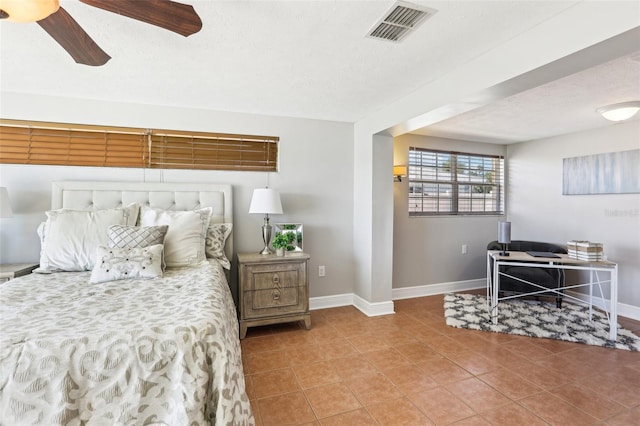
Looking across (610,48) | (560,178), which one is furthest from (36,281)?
(560,178)

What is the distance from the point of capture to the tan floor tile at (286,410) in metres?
1.77

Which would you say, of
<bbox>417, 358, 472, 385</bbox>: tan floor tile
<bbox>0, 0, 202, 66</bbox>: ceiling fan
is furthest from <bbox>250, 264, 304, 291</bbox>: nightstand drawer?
<bbox>0, 0, 202, 66</bbox>: ceiling fan

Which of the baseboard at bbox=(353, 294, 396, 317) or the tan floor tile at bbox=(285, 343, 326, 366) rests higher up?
the baseboard at bbox=(353, 294, 396, 317)

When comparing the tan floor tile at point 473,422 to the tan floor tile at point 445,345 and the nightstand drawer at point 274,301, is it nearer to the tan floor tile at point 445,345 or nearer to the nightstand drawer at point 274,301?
the tan floor tile at point 445,345

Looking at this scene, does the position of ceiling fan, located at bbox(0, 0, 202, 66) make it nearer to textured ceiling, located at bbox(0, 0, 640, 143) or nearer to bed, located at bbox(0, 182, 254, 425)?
textured ceiling, located at bbox(0, 0, 640, 143)

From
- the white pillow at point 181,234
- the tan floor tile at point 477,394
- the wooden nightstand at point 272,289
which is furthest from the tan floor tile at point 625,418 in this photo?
the white pillow at point 181,234

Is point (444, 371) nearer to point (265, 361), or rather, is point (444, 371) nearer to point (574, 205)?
point (265, 361)

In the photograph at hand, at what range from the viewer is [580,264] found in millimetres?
2936

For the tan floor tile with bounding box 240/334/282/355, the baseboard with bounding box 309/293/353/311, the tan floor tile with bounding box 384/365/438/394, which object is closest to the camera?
the tan floor tile with bounding box 384/365/438/394

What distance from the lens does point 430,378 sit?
2.20 meters

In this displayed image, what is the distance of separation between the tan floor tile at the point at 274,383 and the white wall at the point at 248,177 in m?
1.40

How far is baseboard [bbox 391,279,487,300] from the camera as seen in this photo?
4078 millimetres

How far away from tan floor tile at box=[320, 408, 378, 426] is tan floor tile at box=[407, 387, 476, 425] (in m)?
0.34

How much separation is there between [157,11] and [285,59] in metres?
1.00
